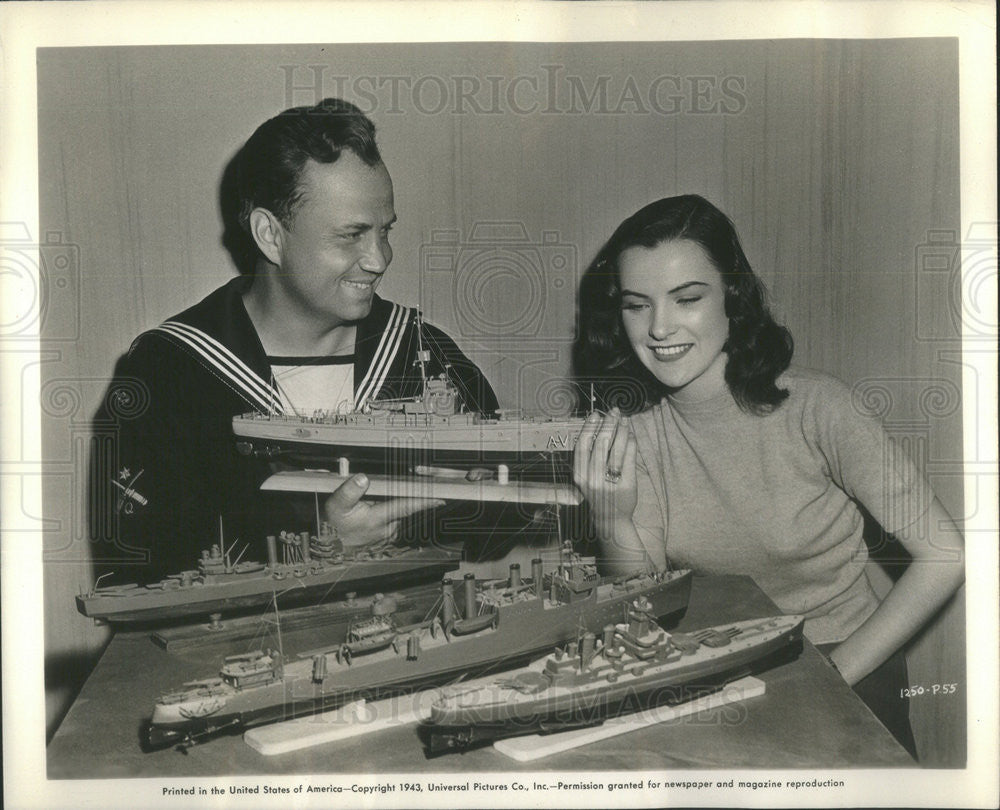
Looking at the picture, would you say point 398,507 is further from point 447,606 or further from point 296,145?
point 296,145

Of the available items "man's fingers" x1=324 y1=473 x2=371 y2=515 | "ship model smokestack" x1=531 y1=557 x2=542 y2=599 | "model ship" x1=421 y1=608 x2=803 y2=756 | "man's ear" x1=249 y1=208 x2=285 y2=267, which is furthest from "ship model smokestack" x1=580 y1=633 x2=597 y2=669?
"man's ear" x1=249 y1=208 x2=285 y2=267

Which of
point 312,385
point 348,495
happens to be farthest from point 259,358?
point 348,495

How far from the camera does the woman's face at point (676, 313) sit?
98.4 inches

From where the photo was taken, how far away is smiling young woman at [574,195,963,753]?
253 cm

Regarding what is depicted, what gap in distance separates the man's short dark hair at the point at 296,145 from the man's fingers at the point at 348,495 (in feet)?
2.30

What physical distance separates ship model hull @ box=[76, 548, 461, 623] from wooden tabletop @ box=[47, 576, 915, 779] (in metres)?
0.11

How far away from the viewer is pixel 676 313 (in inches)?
99.2

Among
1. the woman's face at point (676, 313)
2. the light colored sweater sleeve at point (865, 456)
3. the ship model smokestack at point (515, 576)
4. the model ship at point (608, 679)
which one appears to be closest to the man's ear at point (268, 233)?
the woman's face at point (676, 313)

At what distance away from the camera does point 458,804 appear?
96.1 inches

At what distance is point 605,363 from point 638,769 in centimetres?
105

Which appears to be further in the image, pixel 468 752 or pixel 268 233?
pixel 268 233

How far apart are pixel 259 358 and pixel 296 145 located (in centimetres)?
56

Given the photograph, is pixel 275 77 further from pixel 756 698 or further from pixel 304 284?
pixel 756 698

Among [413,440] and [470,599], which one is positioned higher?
[413,440]
